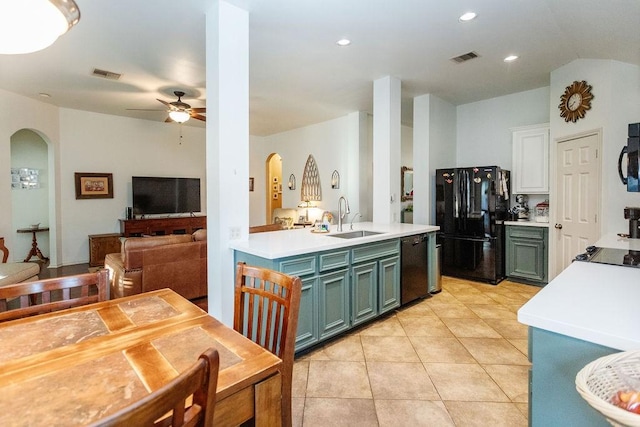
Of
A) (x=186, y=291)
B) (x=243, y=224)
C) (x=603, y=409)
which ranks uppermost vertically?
(x=243, y=224)

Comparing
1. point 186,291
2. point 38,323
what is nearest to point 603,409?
point 38,323

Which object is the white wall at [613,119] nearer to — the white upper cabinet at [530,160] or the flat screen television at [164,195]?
the white upper cabinet at [530,160]

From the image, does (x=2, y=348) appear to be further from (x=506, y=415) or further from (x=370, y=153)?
(x=370, y=153)

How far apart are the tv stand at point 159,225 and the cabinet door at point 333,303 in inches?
197

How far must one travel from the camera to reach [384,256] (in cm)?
318

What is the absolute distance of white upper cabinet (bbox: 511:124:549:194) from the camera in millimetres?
4613

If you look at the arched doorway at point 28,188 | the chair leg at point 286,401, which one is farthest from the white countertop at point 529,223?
the arched doorway at point 28,188

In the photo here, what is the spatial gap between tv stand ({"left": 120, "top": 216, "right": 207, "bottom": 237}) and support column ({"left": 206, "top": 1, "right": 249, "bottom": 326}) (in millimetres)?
4361

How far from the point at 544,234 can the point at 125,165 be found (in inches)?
293

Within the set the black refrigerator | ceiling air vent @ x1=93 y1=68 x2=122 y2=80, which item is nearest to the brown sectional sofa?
ceiling air vent @ x1=93 y1=68 x2=122 y2=80

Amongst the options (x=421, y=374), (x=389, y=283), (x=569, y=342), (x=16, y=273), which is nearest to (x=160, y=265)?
(x=16, y=273)

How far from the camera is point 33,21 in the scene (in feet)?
3.12

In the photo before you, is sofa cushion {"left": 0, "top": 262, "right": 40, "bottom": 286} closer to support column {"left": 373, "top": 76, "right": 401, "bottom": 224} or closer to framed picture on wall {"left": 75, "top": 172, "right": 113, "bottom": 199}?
framed picture on wall {"left": 75, "top": 172, "right": 113, "bottom": 199}

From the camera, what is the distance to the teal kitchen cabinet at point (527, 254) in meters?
4.37
